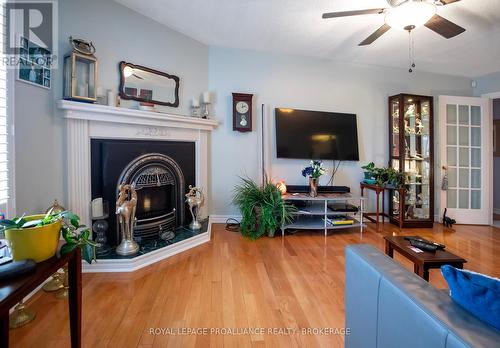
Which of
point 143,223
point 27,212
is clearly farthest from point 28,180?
point 143,223

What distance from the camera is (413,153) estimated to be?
400 cm

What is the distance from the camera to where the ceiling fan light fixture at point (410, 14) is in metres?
1.79

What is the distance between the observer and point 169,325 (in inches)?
63.1

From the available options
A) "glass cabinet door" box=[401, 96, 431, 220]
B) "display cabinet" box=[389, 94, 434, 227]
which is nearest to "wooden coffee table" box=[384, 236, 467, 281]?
"display cabinet" box=[389, 94, 434, 227]

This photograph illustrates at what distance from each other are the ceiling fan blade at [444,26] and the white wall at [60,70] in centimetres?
259

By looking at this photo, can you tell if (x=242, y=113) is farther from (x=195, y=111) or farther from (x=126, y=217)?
(x=126, y=217)

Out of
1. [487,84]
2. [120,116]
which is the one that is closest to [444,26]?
[120,116]

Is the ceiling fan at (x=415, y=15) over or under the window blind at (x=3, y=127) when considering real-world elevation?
over

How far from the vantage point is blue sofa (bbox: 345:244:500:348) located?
642 mm

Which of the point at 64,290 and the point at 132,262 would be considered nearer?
the point at 64,290

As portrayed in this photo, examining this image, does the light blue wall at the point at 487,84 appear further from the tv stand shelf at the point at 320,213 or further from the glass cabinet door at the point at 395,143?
the tv stand shelf at the point at 320,213

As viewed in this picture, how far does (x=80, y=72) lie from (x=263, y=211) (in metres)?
2.34

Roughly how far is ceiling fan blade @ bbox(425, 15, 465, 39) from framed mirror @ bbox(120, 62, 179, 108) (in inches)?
102

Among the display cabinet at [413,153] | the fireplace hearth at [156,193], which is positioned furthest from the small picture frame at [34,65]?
the display cabinet at [413,153]
